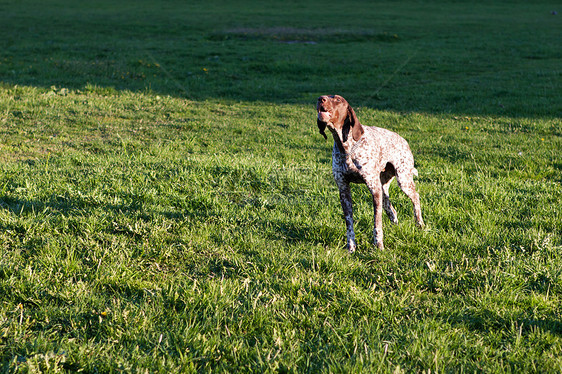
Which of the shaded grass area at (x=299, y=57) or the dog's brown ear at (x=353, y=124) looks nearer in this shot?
the dog's brown ear at (x=353, y=124)

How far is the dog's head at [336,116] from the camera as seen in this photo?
389cm

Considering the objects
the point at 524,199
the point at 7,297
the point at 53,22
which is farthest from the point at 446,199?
the point at 53,22

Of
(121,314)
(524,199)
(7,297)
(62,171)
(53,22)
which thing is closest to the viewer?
(121,314)

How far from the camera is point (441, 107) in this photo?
13648 mm

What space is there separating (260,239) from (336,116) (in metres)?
1.57

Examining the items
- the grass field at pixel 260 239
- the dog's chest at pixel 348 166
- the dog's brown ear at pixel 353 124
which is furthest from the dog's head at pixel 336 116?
the grass field at pixel 260 239

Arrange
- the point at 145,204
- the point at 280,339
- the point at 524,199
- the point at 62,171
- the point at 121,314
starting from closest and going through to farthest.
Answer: the point at 280,339
the point at 121,314
the point at 145,204
the point at 524,199
the point at 62,171

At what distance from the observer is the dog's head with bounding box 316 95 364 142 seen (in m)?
3.89

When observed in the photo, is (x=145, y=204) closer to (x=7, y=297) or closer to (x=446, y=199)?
(x=7, y=297)

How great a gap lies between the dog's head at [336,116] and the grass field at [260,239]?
3.88ft

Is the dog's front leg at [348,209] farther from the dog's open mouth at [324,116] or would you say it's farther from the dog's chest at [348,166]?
the dog's open mouth at [324,116]

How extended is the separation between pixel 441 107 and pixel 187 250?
11.2 meters

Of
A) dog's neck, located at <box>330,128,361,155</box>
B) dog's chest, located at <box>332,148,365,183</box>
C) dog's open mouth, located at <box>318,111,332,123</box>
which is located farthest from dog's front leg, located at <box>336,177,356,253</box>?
dog's open mouth, located at <box>318,111,332,123</box>

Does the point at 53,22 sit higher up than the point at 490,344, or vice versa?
the point at 53,22
